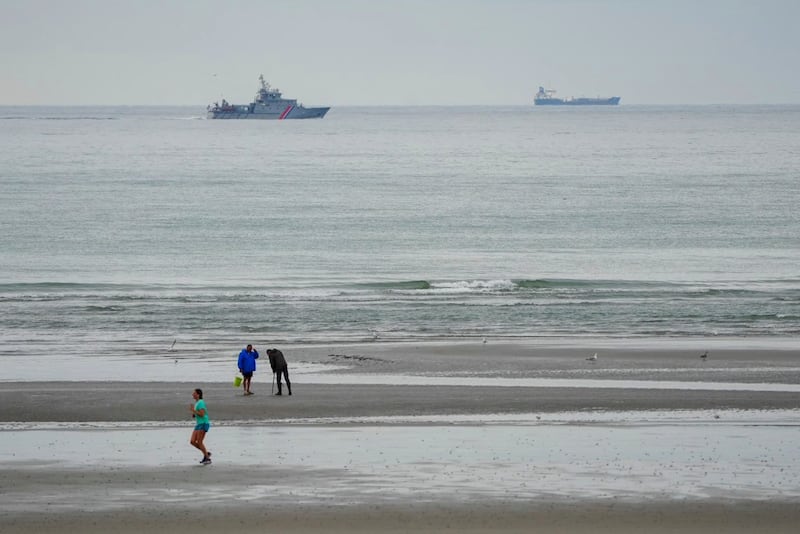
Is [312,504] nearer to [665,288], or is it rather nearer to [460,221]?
[665,288]

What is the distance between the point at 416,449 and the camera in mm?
20438

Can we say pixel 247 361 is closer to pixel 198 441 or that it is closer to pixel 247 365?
pixel 247 365

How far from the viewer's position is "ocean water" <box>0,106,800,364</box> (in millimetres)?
38375

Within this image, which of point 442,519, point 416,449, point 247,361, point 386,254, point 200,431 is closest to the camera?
point 442,519

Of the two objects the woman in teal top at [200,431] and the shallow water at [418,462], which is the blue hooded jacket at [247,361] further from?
the woman in teal top at [200,431]

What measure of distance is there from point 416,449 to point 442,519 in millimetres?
3843

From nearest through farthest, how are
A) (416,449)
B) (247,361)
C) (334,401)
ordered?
(416,449)
(334,401)
(247,361)

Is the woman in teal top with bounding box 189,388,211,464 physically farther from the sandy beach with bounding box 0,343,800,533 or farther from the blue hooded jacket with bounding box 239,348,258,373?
the blue hooded jacket with bounding box 239,348,258,373

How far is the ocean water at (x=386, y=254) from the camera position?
3838 cm

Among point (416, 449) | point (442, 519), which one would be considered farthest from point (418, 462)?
point (442, 519)

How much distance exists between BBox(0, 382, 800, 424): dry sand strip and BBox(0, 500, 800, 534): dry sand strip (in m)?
6.51

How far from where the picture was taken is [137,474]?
18.9 metres

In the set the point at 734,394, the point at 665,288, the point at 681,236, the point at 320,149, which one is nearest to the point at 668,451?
the point at 734,394

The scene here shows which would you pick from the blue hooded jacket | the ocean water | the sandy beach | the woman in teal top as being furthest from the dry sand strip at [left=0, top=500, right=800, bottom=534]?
the ocean water
